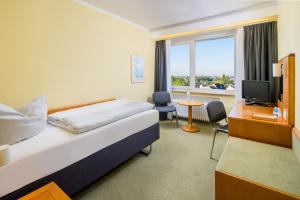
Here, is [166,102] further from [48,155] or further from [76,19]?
[48,155]

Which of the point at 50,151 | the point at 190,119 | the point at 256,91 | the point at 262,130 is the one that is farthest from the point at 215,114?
the point at 50,151

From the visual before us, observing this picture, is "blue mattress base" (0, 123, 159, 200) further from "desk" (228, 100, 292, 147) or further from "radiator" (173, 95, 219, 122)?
"radiator" (173, 95, 219, 122)

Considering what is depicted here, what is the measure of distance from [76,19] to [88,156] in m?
2.14

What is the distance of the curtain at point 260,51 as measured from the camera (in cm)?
306

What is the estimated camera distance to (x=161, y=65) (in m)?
4.52

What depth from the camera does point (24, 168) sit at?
1261mm

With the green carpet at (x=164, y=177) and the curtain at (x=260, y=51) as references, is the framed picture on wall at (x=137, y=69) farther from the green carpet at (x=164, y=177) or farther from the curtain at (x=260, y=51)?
the curtain at (x=260, y=51)

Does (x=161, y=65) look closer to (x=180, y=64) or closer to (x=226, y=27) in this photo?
(x=180, y=64)

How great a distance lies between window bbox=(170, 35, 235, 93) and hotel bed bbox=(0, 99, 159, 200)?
2597mm

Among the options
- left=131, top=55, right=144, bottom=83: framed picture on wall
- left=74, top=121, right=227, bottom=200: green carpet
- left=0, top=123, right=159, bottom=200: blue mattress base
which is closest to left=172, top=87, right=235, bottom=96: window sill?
left=131, top=55, right=144, bottom=83: framed picture on wall

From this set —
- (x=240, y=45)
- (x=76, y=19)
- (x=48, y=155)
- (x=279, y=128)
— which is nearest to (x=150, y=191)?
(x=48, y=155)

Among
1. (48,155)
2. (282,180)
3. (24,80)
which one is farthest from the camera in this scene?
(24,80)

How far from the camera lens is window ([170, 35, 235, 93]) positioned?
3.94 m

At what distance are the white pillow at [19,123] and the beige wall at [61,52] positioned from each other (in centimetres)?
61
